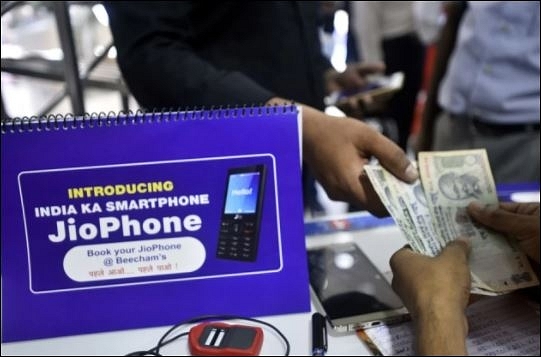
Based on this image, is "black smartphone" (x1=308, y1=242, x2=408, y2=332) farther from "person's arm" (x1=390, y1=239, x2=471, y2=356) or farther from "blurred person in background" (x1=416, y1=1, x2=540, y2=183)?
"blurred person in background" (x1=416, y1=1, x2=540, y2=183)

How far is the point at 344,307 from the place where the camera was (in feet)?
2.20

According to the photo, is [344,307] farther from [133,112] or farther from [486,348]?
[133,112]

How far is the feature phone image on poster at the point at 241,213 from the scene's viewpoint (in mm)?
637

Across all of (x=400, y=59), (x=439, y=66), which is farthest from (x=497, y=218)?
(x=400, y=59)

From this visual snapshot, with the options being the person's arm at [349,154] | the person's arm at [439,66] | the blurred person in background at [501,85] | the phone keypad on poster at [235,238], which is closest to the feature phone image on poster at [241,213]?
the phone keypad on poster at [235,238]

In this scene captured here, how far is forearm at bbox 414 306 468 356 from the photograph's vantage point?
0.49 metres

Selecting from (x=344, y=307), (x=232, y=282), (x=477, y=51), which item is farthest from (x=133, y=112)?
(x=477, y=51)

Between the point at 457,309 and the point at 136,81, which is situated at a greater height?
the point at 136,81

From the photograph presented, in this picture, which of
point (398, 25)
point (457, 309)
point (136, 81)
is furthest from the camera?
point (398, 25)

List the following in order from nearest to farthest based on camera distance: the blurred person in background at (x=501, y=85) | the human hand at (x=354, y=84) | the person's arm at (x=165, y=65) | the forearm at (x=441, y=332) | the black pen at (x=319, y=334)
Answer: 1. the forearm at (x=441, y=332)
2. the black pen at (x=319, y=334)
3. the person's arm at (x=165, y=65)
4. the blurred person in background at (x=501, y=85)
5. the human hand at (x=354, y=84)

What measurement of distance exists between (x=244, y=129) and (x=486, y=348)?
34 centimetres

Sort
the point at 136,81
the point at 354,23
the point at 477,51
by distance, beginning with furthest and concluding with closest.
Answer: the point at 354,23 → the point at 477,51 → the point at 136,81

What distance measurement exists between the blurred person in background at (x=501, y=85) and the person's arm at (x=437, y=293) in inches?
19.6

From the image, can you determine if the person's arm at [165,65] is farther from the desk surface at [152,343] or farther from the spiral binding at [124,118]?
the desk surface at [152,343]
